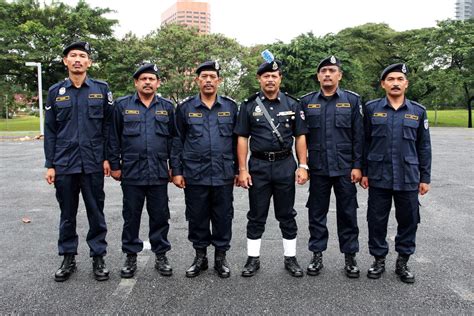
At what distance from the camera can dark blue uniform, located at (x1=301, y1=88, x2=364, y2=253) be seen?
3578 millimetres

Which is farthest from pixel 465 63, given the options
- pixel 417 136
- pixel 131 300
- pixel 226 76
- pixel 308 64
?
pixel 131 300

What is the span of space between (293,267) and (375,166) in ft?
3.76

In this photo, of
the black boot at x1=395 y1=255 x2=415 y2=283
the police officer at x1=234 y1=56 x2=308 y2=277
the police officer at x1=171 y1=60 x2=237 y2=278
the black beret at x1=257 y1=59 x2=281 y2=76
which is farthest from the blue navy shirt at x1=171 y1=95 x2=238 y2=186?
the black boot at x1=395 y1=255 x2=415 y2=283

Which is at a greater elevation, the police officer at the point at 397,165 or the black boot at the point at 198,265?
the police officer at the point at 397,165

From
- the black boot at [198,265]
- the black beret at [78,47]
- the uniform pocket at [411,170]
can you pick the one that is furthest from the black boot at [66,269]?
the uniform pocket at [411,170]

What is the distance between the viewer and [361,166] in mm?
3635

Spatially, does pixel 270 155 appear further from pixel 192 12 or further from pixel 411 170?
pixel 192 12

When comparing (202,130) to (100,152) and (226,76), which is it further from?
(226,76)

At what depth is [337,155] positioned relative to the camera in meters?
3.57

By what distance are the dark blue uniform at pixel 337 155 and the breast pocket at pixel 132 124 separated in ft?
4.99

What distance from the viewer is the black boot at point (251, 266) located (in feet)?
11.5

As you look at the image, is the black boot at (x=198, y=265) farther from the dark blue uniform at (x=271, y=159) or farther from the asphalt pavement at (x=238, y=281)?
the dark blue uniform at (x=271, y=159)

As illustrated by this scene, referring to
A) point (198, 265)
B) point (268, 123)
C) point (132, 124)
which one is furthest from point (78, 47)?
point (198, 265)

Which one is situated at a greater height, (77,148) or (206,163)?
(77,148)
